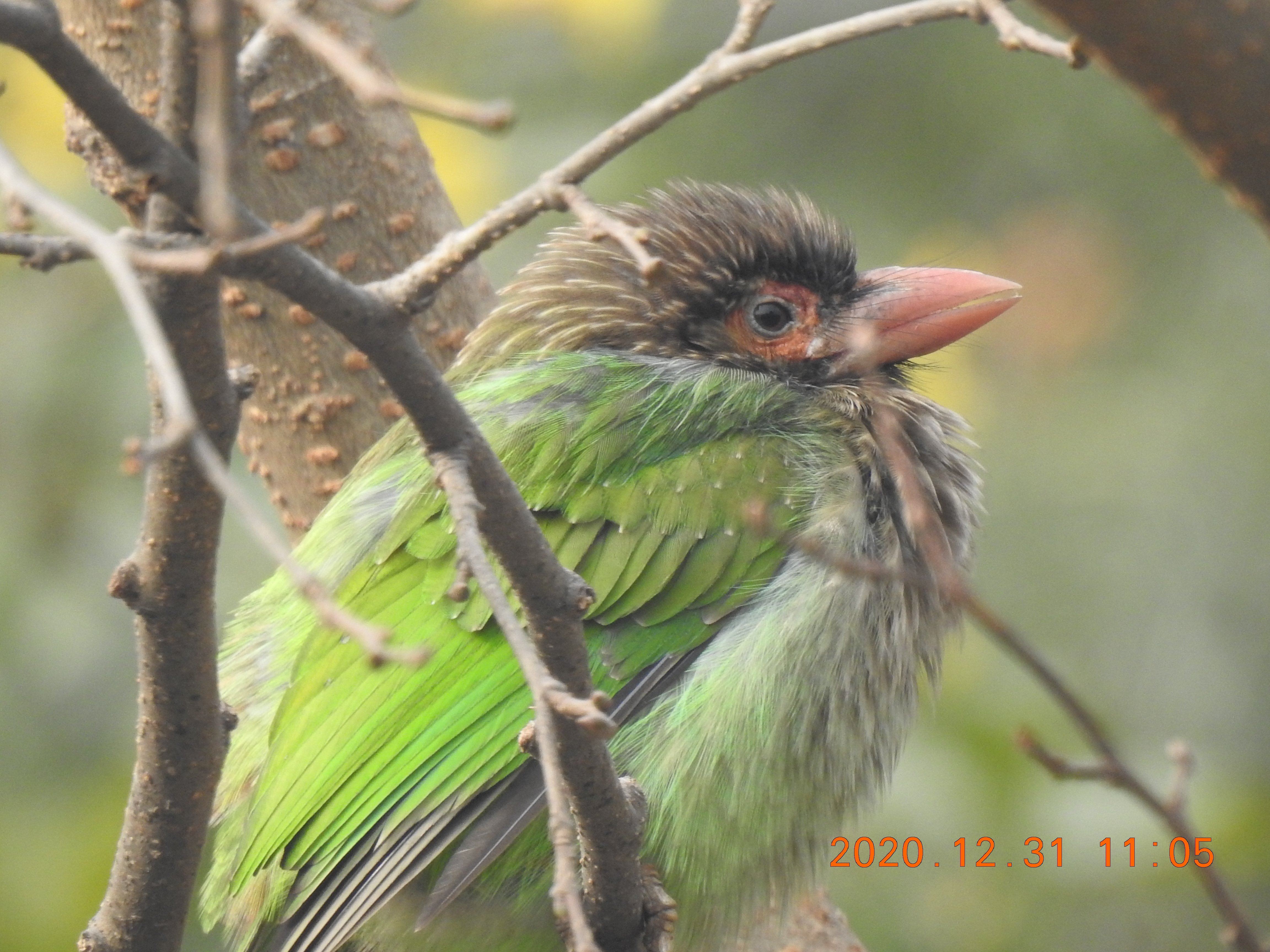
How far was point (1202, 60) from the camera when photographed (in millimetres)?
1360

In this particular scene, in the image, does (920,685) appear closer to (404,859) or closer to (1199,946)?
(404,859)

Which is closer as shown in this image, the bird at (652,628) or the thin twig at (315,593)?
the thin twig at (315,593)

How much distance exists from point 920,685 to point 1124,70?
71.4 inches

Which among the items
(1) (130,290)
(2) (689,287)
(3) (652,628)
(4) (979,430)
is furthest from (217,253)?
(4) (979,430)

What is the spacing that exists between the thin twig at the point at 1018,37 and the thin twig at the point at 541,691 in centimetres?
73

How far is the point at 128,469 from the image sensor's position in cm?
122

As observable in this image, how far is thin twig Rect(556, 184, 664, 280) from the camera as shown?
4.42ft

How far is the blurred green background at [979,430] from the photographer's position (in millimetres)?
4160

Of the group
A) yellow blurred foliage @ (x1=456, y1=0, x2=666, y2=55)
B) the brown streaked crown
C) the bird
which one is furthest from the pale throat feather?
yellow blurred foliage @ (x1=456, y1=0, x2=666, y2=55)

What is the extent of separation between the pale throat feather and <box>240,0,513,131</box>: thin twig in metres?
1.45

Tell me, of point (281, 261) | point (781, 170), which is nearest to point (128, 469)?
point (281, 261)

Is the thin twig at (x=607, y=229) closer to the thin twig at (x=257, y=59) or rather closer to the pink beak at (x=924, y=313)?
the thin twig at (x=257, y=59)

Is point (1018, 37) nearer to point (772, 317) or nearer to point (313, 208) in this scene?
point (772, 317)

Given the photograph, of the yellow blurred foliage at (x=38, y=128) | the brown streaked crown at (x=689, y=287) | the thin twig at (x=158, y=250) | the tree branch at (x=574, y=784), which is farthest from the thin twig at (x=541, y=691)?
the yellow blurred foliage at (x=38, y=128)
